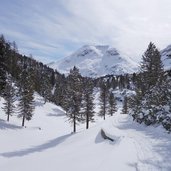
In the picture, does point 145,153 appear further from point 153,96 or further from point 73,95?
point 73,95

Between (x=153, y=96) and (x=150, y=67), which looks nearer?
(x=153, y=96)

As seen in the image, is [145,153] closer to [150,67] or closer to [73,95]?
[73,95]

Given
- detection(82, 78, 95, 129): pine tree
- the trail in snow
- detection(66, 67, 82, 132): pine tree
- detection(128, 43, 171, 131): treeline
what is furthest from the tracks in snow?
detection(82, 78, 95, 129): pine tree

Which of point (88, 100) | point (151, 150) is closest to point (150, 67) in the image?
point (88, 100)

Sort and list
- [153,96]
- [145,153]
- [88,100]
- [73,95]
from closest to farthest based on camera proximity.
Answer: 1. [145,153]
2. [153,96]
3. [73,95]
4. [88,100]

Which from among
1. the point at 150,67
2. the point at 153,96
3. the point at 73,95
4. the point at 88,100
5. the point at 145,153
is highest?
the point at 150,67

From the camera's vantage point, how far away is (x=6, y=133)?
4278 centimetres

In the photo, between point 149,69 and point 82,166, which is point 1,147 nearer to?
point 82,166

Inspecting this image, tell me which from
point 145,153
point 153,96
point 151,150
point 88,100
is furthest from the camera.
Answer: point 88,100

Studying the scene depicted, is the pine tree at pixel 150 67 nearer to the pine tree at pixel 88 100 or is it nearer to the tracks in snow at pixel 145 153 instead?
the pine tree at pixel 88 100

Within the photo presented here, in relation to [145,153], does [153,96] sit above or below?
above

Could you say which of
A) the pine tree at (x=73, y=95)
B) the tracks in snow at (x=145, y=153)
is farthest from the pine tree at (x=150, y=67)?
the tracks in snow at (x=145, y=153)

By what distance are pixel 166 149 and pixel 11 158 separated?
724 inches

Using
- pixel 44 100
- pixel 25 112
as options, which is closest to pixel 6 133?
pixel 25 112
